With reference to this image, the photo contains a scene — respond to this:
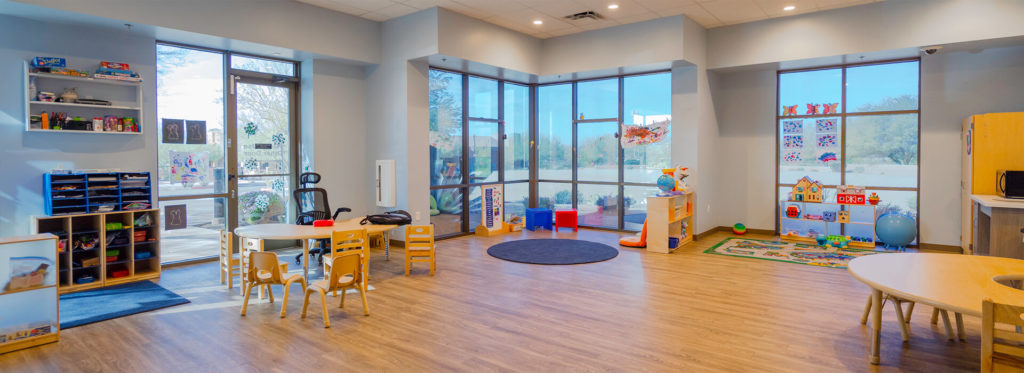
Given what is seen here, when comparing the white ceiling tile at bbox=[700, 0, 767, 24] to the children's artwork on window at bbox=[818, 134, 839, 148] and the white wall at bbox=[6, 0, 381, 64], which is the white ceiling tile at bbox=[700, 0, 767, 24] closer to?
the children's artwork on window at bbox=[818, 134, 839, 148]

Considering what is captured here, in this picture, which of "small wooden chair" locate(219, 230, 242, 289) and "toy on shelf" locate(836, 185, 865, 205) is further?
"toy on shelf" locate(836, 185, 865, 205)

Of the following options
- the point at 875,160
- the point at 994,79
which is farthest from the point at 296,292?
the point at 994,79

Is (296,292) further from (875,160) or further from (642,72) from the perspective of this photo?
(875,160)

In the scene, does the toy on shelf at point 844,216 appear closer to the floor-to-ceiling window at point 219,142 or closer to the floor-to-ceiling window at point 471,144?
the floor-to-ceiling window at point 471,144

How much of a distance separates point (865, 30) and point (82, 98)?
9273 millimetres

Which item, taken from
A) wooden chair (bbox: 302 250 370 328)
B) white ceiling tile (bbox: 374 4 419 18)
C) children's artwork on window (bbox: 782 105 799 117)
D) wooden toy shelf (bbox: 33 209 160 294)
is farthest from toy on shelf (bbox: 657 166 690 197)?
wooden toy shelf (bbox: 33 209 160 294)

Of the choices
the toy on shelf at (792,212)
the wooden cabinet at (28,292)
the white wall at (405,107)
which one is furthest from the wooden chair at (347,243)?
the toy on shelf at (792,212)

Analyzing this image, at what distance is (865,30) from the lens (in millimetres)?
7188

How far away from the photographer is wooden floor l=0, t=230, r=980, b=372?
11.6 feet

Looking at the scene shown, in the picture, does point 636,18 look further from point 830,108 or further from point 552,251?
point 552,251

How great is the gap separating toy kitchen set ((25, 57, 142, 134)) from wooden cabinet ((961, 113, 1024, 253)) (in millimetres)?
9590

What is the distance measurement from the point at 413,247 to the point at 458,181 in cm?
287

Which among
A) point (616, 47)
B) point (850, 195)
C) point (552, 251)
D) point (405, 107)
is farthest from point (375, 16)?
point (850, 195)

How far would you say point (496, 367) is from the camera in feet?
11.5
